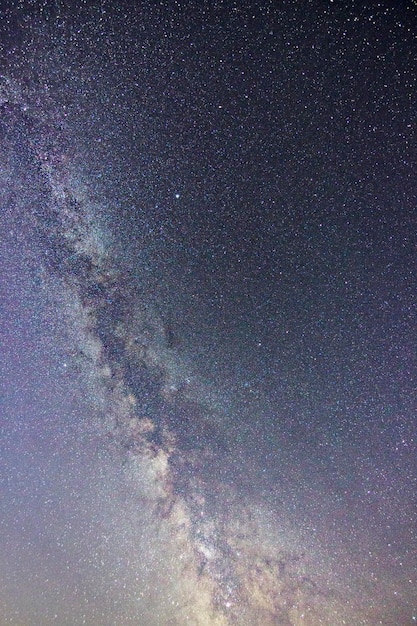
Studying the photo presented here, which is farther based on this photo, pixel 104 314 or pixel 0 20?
pixel 104 314

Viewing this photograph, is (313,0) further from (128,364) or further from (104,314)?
(128,364)

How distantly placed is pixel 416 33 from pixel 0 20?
3.10 metres

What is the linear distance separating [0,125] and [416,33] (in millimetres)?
3515

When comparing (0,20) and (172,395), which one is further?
(172,395)

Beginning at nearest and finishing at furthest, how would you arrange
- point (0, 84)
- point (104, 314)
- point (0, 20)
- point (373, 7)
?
point (373, 7) < point (0, 20) < point (0, 84) < point (104, 314)

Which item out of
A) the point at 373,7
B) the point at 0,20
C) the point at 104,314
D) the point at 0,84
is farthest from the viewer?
the point at 104,314

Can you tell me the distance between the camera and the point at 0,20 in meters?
2.74

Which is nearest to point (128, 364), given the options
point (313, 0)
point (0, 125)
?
point (0, 125)

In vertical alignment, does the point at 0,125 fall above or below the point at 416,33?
below

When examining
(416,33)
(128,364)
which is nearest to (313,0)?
(416,33)

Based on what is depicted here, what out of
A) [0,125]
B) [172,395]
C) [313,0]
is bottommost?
[172,395]

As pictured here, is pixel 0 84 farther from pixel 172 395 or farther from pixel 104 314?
pixel 172 395

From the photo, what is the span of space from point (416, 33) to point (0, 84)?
11.0 feet

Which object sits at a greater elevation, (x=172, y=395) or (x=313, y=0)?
(x=313, y=0)
